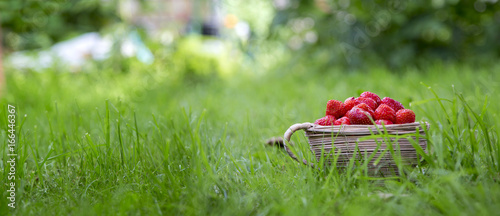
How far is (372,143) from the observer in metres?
1.56

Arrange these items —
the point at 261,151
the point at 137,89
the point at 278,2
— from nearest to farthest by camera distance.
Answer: the point at 261,151
the point at 137,89
the point at 278,2

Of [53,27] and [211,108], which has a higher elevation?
[53,27]

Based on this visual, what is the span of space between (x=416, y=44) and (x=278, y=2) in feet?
5.47

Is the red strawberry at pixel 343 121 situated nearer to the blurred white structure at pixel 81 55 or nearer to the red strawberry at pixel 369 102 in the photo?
the red strawberry at pixel 369 102

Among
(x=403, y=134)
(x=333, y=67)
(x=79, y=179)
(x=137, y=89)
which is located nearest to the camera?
(x=403, y=134)

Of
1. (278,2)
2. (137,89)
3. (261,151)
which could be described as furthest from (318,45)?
(261,151)

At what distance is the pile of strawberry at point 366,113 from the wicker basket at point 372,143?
0.20ft

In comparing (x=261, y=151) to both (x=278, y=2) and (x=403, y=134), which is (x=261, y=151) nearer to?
(x=403, y=134)

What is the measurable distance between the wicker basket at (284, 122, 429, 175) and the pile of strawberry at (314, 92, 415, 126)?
62 mm

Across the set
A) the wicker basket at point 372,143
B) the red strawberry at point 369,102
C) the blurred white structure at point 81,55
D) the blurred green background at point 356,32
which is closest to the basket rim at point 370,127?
the wicker basket at point 372,143

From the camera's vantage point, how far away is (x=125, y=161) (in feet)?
5.76

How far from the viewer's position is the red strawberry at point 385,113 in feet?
5.50

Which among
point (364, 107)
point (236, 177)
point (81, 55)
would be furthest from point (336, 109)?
point (81, 55)

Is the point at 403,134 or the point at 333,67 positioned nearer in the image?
the point at 403,134
